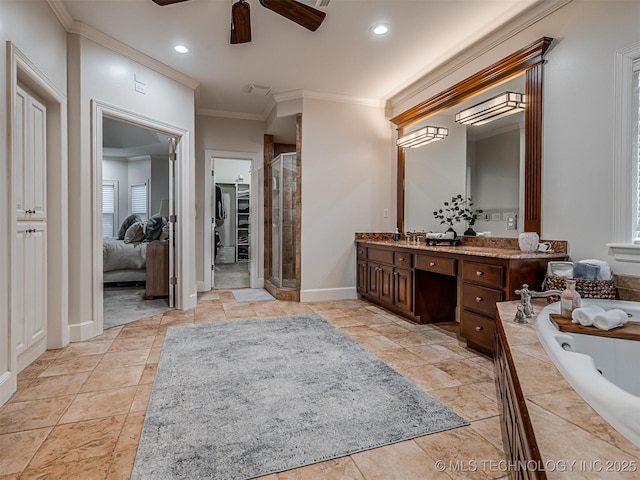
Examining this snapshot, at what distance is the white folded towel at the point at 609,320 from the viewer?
1.63 meters

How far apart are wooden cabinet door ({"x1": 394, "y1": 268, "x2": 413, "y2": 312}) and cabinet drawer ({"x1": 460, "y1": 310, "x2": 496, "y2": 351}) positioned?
0.79 meters

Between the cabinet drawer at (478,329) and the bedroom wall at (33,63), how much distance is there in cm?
304

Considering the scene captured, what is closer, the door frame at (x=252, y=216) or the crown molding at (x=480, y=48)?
the crown molding at (x=480, y=48)

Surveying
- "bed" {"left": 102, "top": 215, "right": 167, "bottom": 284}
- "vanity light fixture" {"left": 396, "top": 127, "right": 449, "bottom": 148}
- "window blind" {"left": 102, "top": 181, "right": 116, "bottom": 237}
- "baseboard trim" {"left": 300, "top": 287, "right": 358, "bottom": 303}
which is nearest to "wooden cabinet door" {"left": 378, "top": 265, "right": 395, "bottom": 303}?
"baseboard trim" {"left": 300, "top": 287, "right": 358, "bottom": 303}

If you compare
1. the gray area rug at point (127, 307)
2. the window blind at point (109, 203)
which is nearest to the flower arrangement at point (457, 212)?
the gray area rug at point (127, 307)

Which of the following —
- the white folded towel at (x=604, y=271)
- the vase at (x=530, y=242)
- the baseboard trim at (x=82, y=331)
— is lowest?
the baseboard trim at (x=82, y=331)

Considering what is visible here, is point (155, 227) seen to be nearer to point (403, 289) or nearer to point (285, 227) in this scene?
point (285, 227)

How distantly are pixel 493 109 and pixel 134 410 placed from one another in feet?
11.5

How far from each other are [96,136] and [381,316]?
10.9 ft

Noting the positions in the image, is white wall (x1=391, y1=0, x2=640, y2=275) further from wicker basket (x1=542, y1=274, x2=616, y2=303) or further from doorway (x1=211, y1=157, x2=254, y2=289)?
doorway (x1=211, y1=157, x2=254, y2=289)

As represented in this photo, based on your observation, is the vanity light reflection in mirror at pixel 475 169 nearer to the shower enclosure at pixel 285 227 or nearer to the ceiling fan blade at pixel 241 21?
the shower enclosure at pixel 285 227

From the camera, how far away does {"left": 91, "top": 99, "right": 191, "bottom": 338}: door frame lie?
3096mm

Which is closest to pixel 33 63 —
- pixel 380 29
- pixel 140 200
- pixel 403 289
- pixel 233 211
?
pixel 380 29

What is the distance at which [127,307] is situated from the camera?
4.23m
